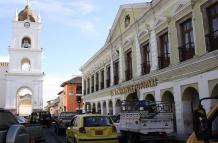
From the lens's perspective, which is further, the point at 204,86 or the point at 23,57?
the point at 23,57

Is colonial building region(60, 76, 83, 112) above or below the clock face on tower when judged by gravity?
below

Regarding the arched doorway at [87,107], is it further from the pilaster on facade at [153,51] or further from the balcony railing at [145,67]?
the pilaster on facade at [153,51]

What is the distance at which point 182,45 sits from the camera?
20.1 m

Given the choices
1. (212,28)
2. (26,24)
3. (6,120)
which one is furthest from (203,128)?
(26,24)

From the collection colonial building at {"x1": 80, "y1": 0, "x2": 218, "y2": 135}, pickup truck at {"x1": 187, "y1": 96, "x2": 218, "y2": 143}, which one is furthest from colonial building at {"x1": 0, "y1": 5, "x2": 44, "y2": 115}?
pickup truck at {"x1": 187, "y1": 96, "x2": 218, "y2": 143}

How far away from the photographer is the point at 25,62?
210 ft

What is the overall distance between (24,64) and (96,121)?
2074 inches

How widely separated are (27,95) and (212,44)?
58956 millimetres

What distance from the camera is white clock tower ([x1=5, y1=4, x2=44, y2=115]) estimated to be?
6081 centimetres

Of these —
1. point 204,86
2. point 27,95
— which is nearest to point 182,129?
point 204,86

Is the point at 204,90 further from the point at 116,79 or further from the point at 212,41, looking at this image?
the point at 116,79

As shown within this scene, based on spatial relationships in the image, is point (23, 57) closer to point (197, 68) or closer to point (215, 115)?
point (197, 68)

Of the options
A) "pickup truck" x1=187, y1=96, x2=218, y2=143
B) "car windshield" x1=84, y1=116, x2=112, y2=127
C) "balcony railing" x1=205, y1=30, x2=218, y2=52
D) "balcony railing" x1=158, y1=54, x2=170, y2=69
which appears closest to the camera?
"pickup truck" x1=187, y1=96, x2=218, y2=143

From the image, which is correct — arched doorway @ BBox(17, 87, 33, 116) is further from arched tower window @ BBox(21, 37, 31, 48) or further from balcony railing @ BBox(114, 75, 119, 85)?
balcony railing @ BBox(114, 75, 119, 85)
